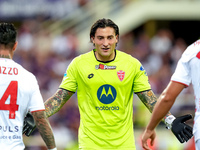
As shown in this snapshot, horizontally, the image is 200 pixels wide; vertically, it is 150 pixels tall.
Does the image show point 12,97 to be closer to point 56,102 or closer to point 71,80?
point 56,102

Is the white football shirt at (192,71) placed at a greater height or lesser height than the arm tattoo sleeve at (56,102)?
greater

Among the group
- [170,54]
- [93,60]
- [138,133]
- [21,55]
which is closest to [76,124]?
[138,133]

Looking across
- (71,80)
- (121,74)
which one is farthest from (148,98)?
(71,80)

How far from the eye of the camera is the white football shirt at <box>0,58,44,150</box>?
552 cm

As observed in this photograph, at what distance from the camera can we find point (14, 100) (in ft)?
18.3

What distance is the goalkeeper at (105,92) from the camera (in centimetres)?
688

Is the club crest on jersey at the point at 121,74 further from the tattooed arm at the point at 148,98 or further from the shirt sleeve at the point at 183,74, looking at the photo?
the shirt sleeve at the point at 183,74

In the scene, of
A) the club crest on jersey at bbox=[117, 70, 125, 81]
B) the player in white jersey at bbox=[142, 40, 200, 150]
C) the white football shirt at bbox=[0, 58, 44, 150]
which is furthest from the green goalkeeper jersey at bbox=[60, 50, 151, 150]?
the player in white jersey at bbox=[142, 40, 200, 150]

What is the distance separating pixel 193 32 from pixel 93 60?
14.7 metres

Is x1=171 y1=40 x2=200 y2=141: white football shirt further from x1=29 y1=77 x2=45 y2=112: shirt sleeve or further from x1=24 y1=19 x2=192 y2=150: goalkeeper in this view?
x1=24 y1=19 x2=192 y2=150: goalkeeper

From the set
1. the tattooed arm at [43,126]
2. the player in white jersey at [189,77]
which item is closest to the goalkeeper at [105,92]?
the tattooed arm at [43,126]

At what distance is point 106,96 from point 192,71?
81.8 inches

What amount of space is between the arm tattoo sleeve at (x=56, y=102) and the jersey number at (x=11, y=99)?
143 cm

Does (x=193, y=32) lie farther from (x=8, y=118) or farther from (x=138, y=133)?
(x=8, y=118)
